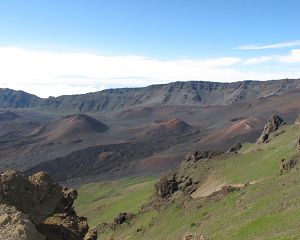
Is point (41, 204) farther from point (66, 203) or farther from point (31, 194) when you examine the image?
point (66, 203)

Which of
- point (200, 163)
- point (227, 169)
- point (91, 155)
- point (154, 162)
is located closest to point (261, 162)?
point (227, 169)

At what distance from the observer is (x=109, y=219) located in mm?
70000

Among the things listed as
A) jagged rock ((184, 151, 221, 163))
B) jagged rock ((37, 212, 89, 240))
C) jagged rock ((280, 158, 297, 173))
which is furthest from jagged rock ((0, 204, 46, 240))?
jagged rock ((184, 151, 221, 163))

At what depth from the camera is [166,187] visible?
62250 mm

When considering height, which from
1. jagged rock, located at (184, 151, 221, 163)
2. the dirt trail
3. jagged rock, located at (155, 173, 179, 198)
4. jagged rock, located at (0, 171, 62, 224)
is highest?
jagged rock, located at (0, 171, 62, 224)

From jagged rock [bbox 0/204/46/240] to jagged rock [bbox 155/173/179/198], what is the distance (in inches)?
1729

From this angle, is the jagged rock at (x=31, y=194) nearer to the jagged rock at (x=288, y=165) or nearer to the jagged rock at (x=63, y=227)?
the jagged rock at (x=63, y=227)

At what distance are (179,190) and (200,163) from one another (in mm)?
6462

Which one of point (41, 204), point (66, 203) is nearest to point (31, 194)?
point (41, 204)

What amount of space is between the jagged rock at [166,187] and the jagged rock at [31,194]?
36.5 m

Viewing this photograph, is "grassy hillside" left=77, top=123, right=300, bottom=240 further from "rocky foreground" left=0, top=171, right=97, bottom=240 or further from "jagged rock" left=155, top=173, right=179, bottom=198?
"rocky foreground" left=0, top=171, right=97, bottom=240

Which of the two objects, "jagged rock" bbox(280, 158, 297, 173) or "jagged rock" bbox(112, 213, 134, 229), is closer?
"jagged rock" bbox(280, 158, 297, 173)

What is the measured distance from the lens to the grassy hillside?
30.8 metres

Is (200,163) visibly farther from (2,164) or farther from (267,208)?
(2,164)
